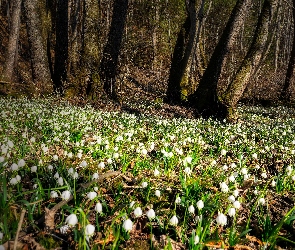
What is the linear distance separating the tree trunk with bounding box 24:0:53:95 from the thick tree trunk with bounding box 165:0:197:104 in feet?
15.5

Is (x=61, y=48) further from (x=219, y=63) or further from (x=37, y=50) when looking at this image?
(x=219, y=63)

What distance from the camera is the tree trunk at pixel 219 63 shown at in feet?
31.4

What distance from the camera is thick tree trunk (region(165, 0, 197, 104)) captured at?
12945mm

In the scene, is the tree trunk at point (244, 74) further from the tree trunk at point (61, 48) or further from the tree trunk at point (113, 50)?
the tree trunk at point (61, 48)

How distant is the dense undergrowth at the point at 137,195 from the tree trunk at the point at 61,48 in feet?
16.9

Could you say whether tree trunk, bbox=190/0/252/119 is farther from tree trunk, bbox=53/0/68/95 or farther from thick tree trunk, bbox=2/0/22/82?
thick tree trunk, bbox=2/0/22/82

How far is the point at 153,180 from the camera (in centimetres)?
380

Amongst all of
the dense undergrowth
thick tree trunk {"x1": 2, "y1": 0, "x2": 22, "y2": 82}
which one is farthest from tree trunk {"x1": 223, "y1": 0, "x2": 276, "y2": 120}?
thick tree trunk {"x1": 2, "y1": 0, "x2": 22, "y2": 82}

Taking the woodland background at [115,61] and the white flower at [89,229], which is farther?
the woodland background at [115,61]

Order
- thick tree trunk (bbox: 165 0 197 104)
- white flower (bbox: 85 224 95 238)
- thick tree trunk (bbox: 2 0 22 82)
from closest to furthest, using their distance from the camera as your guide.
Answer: white flower (bbox: 85 224 95 238) < thick tree trunk (bbox: 2 0 22 82) < thick tree trunk (bbox: 165 0 197 104)

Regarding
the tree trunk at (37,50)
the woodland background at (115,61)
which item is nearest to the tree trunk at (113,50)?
the woodland background at (115,61)

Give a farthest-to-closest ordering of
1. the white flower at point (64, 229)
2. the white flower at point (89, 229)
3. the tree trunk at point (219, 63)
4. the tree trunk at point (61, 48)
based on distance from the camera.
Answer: the tree trunk at point (61, 48) → the tree trunk at point (219, 63) → the white flower at point (64, 229) → the white flower at point (89, 229)

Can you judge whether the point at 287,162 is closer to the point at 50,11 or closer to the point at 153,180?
the point at 153,180

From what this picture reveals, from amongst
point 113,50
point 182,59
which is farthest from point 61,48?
point 182,59
